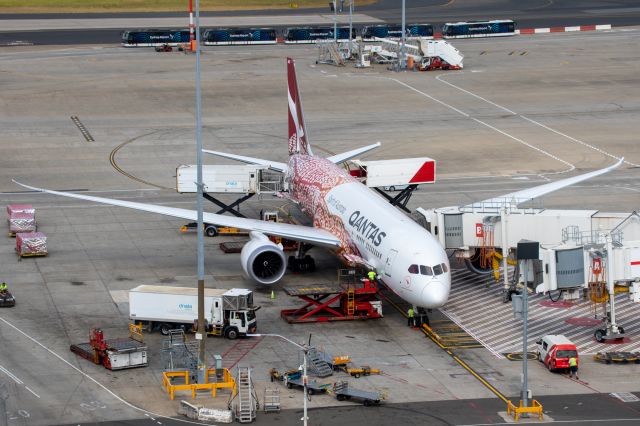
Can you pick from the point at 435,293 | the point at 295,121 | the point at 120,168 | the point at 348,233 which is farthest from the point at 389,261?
the point at 120,168

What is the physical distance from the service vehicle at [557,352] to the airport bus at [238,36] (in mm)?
109701

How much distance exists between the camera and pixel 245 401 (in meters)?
54.4

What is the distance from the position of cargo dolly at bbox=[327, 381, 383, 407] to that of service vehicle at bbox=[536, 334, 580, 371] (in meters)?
8.72

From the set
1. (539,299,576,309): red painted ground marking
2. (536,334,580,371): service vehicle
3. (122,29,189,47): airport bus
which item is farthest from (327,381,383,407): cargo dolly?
(122,29,189,47): airport bus

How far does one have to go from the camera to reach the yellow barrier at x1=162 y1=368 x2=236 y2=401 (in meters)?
57.1

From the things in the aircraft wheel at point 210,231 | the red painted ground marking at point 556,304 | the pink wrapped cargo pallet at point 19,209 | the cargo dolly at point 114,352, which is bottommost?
the red painted ground marking at point 556,304

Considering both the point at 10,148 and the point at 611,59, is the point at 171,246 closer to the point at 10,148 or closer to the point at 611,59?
the point at 10,148

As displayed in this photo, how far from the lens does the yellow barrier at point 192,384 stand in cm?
5712

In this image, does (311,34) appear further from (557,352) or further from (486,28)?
(557,352)

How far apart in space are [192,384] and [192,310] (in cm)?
784

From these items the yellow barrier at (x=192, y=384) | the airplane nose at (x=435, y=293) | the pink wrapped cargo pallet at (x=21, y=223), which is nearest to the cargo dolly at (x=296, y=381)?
the yellow barrier at (x=192, y=384)

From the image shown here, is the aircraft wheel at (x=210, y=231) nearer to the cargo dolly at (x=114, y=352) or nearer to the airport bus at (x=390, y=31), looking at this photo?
the cargo dolly at (x=114, y=352)

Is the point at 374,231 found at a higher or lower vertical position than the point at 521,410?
Answer: higher

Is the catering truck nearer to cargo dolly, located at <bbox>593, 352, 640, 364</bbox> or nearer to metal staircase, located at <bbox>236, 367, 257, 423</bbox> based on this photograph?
metal staircase, located at <bbox>236, 367, 257, 423</bbox>
